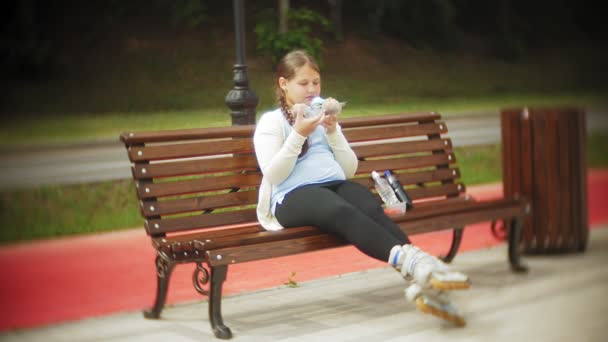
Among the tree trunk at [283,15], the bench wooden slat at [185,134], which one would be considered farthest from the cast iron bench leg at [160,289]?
the tree trunk at [283,15]

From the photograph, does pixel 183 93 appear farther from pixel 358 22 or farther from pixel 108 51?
pixel 358 22

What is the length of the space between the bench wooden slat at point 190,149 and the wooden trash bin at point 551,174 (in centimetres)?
164

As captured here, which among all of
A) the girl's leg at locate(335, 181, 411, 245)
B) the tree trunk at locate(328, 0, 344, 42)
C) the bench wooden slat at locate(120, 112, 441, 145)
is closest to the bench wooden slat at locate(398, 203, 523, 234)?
the girl's leg at locate(335, 181, 411, 245)

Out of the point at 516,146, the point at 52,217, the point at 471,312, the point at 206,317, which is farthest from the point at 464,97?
the point at 52,217

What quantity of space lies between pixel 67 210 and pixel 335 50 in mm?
2956

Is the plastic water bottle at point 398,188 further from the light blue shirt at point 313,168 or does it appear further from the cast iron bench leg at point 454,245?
the cast iron bench leg at point 454,245

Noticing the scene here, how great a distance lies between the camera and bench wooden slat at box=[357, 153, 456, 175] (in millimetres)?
4668

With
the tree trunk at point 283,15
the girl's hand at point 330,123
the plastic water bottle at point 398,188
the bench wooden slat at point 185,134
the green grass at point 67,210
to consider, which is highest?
the tree trunk at point 283,15

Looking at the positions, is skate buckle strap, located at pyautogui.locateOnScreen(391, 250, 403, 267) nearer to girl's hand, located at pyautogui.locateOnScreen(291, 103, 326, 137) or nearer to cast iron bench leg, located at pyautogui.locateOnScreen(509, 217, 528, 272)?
girl's hand, located at pyautogui.locateOnScreen(291, 103, 326, 137)

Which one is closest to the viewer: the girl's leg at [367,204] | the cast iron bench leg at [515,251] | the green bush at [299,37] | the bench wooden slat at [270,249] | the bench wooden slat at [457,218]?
the bench wooden slat at [270,249]

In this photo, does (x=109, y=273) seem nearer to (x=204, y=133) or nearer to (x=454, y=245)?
(x=204, y=133)

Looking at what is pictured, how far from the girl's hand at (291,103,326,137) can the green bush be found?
3.13 feet

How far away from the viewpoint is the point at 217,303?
3.61m

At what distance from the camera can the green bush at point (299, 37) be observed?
4.74 meters
